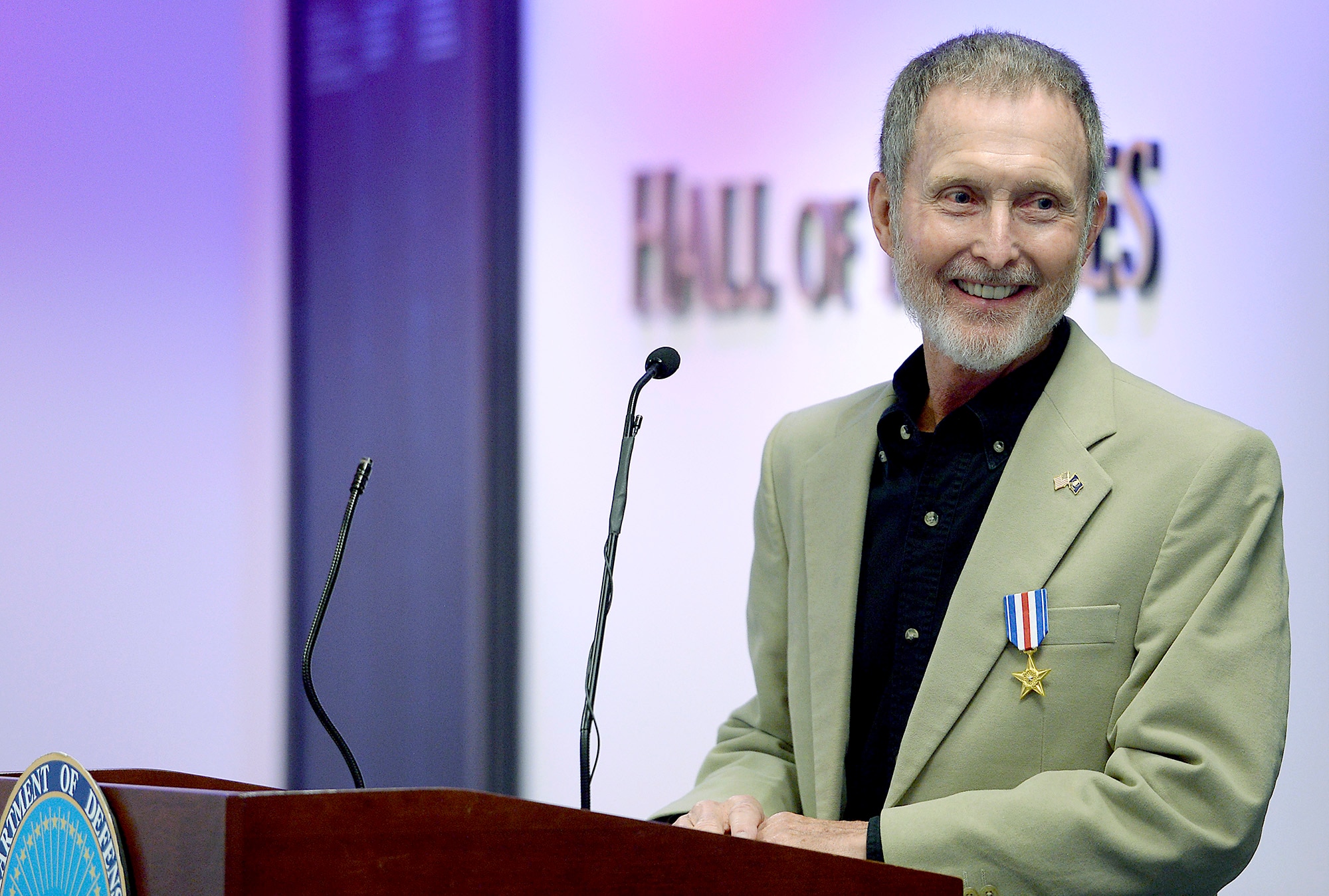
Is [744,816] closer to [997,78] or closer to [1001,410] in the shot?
[1001,410]

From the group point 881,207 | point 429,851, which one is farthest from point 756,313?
point 429,851

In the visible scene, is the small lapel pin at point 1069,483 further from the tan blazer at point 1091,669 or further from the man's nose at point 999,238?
the man's nose at point 999,238

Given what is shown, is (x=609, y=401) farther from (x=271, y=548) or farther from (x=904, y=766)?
(x=904, y=766)

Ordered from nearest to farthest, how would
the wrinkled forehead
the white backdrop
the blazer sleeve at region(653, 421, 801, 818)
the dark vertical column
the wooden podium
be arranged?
the wooden podium, the wrinkled forehead, the blazer sleeve at region(653, 421, 801, 818), the white backdrop, the dark vertical column

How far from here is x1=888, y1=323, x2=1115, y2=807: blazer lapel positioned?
4.90ft

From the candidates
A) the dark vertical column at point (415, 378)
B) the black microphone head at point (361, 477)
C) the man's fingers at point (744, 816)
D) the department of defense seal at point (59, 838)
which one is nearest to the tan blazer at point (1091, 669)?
the man's fingers at point (744, 816)

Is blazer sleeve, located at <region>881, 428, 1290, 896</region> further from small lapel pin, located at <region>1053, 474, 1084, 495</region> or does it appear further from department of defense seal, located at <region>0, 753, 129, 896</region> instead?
department of defense seal, located at <region>0, 753, 129, 896</region>

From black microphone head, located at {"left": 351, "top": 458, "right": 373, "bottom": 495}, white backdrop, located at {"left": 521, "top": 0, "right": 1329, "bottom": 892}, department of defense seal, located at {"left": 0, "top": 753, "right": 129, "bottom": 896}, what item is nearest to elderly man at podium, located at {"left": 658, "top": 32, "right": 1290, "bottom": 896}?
black microphone head, located at {"left": 351, "top": 458, "right": 373, "bottom": 495}

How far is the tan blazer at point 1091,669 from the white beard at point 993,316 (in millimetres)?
65

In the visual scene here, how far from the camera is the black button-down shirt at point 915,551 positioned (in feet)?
5.26

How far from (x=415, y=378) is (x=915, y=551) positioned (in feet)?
6.51

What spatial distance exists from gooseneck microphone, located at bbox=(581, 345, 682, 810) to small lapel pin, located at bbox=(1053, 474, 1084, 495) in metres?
0.47

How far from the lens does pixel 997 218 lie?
160cm

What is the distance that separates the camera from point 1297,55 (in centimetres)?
256
